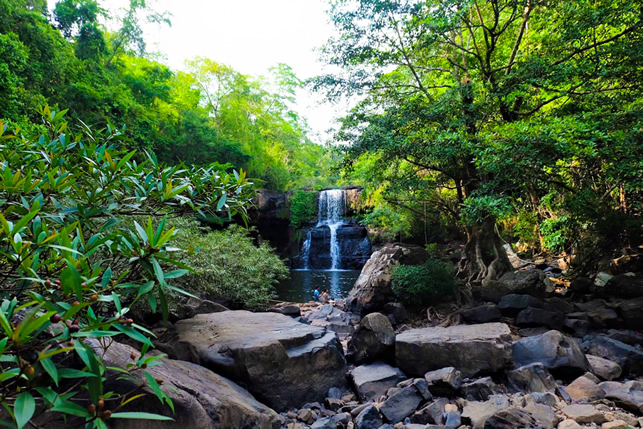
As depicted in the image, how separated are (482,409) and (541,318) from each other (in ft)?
11.4

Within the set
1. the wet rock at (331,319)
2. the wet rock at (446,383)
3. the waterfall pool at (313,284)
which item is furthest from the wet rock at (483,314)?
the waterfall pool at (313,284)

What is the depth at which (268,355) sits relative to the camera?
3482 mm

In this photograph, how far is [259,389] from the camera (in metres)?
3.35

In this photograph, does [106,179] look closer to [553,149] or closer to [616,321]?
[553,149]

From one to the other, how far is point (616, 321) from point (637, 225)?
113 inches

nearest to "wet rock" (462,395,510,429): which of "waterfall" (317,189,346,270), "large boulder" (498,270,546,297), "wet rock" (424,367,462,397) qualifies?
"wet rock" (424,367,462,397)

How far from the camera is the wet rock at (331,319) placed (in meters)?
6.77

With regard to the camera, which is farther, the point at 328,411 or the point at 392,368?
the point at 392,368

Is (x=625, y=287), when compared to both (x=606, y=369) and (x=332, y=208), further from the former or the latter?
(x=332, y=208)

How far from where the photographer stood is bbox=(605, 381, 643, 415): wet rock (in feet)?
9.61

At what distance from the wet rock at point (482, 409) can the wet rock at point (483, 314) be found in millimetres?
3097

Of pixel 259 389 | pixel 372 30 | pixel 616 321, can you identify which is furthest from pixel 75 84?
pixel 616 321

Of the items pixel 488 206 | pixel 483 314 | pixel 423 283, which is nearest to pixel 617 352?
pixel 483 314

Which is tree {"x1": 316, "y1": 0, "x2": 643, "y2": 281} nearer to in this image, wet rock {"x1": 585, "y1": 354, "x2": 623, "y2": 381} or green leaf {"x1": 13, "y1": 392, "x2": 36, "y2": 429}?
wet rock {"x1": 585, "y1": 354, "x2": 623, "y2": 381}
